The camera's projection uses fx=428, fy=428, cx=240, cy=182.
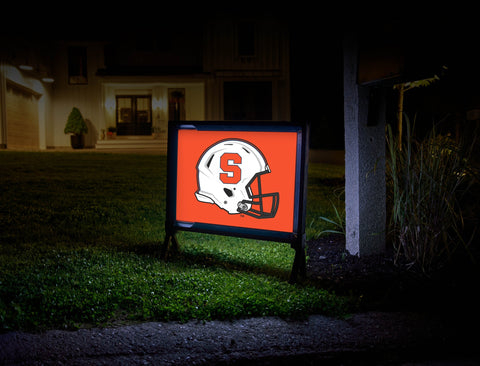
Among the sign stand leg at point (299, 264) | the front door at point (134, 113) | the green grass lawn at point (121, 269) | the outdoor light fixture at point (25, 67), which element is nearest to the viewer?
the green grass lawn at point (121, 269)

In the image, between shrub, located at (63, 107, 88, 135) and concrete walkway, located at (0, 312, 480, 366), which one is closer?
concrete walkway, located at (0, 312, 480, 366)

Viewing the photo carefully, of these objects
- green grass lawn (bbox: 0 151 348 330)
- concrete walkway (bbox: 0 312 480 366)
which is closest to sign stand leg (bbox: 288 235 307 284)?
green grass lawn (bbox: 0 151 348 330)

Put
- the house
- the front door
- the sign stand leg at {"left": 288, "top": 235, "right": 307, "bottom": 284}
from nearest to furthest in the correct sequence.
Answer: the sign stand leg at {"left": 288, "top": 235, "right": 307, "bottom": 284}
the house
the front door

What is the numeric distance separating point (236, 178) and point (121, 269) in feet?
A: 4.22

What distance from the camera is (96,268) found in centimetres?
376

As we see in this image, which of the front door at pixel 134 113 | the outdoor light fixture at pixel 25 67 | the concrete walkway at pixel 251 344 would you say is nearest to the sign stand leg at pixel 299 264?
the concrete walkway at pixel 251 344

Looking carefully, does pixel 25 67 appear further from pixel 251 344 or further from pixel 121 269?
pixel 251 344

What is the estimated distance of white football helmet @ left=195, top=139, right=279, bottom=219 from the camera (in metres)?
3.80

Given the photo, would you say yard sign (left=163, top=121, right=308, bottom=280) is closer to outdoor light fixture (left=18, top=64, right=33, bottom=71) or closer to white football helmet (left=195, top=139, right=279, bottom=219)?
white football helmet (left=195, top=139, right=279, bottom=219)

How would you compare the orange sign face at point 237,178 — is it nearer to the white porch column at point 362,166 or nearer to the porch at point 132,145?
the white porch column at point 362,166

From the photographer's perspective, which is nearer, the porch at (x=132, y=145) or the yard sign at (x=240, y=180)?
the yard sign at (x=240, y=180)

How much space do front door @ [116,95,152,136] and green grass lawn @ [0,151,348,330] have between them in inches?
649

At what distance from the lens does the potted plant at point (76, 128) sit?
2095 centimetres

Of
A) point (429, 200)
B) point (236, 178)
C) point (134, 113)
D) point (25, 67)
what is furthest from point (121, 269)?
point (134, 113)
